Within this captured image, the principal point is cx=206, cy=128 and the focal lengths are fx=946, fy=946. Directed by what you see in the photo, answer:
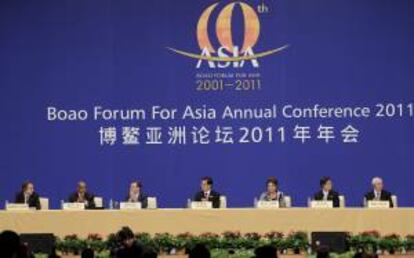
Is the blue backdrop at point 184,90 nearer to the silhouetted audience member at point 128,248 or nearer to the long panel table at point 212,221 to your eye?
the long panel table at point 212,221

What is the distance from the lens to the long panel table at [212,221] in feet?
31.2

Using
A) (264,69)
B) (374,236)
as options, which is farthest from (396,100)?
(374,236)

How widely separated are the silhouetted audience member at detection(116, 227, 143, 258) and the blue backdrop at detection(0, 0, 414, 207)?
617cm

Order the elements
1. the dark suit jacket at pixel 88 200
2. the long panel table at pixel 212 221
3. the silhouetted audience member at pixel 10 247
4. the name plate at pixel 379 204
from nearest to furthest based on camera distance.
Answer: the silhouetted audience member at pixel 10 247, the long panel table at pixel 212 221, the name plate at pixel 379 204, the dark suit jacket at pixel 88 200

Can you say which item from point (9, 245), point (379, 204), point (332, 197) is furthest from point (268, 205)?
point (9, 245)

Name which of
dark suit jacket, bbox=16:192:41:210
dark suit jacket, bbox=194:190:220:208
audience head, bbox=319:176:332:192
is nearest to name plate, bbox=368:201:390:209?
audience head, bbox=319:176:332:192

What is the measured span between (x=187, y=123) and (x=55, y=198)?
2.17m

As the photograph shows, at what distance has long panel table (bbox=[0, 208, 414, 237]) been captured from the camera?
9.51 meters

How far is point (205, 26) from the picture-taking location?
1338 centimetres

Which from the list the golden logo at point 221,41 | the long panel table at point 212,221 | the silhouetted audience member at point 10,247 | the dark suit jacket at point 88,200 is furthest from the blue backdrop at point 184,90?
the silhouetted audience member at point 10,247

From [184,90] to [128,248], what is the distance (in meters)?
7.10

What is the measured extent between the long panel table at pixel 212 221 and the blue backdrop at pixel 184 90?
368cm

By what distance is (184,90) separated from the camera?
13.4 metres

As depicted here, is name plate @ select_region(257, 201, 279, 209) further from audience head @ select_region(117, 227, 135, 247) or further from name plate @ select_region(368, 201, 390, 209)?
audience head @ select_region(117, 227, 135, 247)
